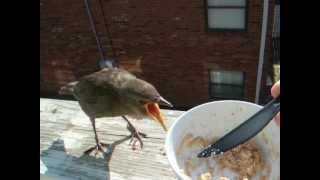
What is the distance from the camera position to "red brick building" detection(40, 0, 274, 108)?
6770mm

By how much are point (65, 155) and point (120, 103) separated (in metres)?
0.63

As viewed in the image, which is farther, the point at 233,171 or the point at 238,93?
the point at 238,93

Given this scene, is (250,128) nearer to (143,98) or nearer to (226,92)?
(143,98)

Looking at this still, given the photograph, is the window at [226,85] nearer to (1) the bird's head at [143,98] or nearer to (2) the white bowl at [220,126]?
(1) the bird's head at [143,98]

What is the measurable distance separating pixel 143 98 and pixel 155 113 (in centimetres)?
31

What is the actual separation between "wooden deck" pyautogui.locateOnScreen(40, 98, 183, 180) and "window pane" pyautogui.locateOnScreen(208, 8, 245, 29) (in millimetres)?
4682

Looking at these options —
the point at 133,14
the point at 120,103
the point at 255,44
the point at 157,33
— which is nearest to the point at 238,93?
the point at 255,44

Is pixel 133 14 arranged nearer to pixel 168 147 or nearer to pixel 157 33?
pixel 157 33

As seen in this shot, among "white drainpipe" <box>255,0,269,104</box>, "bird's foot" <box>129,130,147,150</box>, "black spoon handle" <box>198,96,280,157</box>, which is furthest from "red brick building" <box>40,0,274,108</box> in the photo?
"black spoon handle" <box>198,96,280,157</box>

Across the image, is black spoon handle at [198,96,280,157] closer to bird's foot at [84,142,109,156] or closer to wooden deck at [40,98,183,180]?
wooden deck at [40,98,183,180]

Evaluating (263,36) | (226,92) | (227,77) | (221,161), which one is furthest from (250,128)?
(226,92)

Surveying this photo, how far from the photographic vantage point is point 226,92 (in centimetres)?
771

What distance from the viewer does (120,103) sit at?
2525 millimetres
